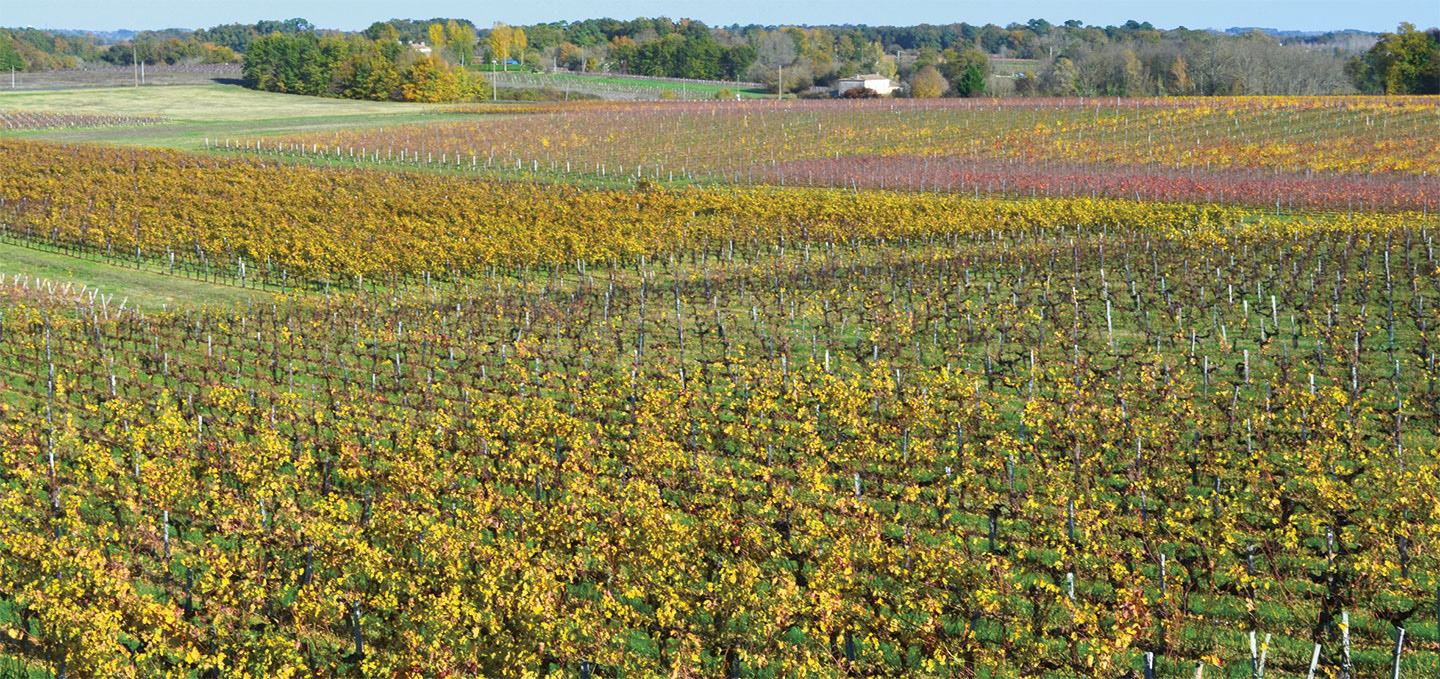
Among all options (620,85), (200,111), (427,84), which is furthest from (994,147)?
(620,85)

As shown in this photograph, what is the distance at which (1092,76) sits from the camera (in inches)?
4269

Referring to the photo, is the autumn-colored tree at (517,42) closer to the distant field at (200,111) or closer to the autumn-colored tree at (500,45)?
the autumn-colored tree at (500,45)

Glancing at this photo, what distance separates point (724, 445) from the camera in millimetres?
19312

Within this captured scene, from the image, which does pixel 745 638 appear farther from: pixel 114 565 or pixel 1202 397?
pixel 1202 397

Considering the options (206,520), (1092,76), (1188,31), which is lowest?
(206,520)

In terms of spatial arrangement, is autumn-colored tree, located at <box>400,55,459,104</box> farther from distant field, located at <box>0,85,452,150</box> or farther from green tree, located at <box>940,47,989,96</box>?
Result: green tree, located at <box>940,47,989,96</box>

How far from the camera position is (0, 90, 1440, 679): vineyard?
41.7ft

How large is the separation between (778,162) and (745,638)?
2271 inches

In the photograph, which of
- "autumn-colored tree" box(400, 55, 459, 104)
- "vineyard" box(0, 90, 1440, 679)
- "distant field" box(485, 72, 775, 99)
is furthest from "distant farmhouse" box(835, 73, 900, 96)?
"vineyard" box(0, 90, 1440, 679)

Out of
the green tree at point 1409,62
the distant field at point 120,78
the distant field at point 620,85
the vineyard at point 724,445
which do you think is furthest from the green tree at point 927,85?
the distant field at point 120,78

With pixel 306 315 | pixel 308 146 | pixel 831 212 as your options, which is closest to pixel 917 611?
pixel 306 315

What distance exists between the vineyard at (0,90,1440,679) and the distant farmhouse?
2981 inches

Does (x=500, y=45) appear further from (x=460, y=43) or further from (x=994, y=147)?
(x=994, y=147)

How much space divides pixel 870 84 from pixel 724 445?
4110 inches
